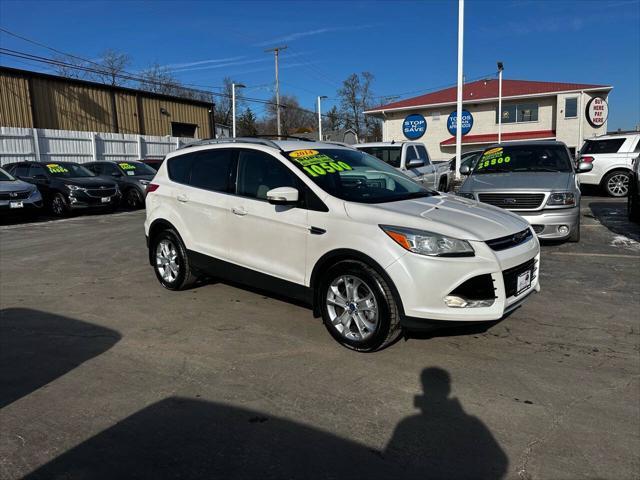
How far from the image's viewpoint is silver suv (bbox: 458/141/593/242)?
7410mm

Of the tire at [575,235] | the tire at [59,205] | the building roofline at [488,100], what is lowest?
the tire at [575,235]

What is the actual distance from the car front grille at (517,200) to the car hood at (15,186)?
11916 mm

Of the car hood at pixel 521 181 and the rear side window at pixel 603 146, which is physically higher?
the rear side window at pixel 603 146

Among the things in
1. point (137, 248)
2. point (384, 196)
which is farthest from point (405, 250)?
point (137, 248)

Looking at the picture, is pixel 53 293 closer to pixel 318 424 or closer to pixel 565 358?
pixel 318 424

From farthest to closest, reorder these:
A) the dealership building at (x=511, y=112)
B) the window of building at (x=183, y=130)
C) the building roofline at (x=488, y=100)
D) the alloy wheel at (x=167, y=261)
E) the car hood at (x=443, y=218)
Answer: the window of building at (x=183, y=130)
the dealership building at (x=511, y=112)
the building roofline at (x=488, y=100)
the alloy wheel at (x=167, y=261)
the car hood at (x=443, y=218)

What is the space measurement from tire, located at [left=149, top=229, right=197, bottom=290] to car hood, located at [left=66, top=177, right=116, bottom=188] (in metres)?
9.64

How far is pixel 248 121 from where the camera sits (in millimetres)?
75500

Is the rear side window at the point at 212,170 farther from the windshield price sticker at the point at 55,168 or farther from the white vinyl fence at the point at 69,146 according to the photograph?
the white vinyl fence at the point at 69,146

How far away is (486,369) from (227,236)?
109 inches

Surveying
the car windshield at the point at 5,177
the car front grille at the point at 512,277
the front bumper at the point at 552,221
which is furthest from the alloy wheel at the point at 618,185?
the car windshield at the point at 5,177

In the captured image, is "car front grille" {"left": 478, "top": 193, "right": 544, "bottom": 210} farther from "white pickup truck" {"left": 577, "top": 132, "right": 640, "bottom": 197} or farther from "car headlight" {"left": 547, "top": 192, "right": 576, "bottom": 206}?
"white pickup truck" {"left": 577, "top": 132, "right": 640, "bottom": 197}

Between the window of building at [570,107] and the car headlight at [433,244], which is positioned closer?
the car headlight at [433,244]

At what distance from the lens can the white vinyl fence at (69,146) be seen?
829 inches
